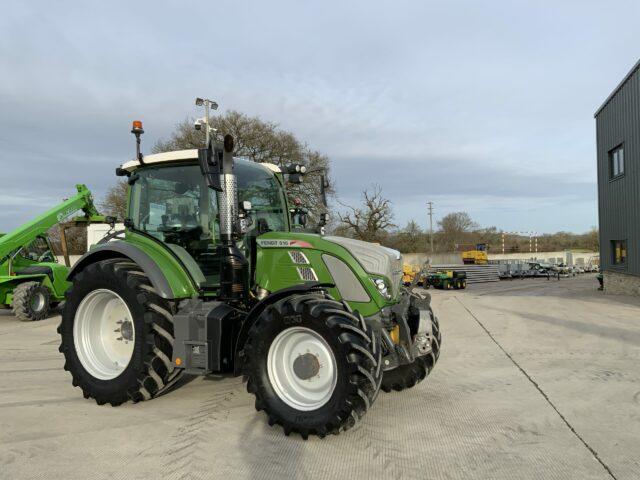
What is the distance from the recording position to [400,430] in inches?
157

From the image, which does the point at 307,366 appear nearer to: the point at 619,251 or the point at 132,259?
the point at 132,259

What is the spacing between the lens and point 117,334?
509 cm

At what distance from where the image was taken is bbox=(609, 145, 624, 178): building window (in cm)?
1791

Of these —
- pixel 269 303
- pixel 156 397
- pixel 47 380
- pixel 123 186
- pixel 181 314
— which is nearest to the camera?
pixel 269 303

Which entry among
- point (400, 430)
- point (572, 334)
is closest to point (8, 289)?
point (400, 430)

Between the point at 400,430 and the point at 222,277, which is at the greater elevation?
the point at 222,277

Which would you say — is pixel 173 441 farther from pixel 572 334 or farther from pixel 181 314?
pixel 572 334

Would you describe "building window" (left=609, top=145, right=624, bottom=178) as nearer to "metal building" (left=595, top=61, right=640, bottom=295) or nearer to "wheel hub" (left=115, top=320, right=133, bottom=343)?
"metal building" (left=595, top=61, right=640, bottom=295)

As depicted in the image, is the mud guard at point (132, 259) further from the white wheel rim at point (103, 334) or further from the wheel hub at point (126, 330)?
the wheel hub at point (126, 330)

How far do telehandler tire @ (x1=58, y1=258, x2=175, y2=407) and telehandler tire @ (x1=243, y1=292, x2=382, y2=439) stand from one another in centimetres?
101

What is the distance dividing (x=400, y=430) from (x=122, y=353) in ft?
9.56

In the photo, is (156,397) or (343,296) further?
(156,397)

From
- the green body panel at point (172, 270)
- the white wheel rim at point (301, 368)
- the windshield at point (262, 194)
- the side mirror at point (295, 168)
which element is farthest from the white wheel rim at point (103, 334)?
the side mirror at point (295, 168)

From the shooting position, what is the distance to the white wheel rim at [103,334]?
4953 mm
